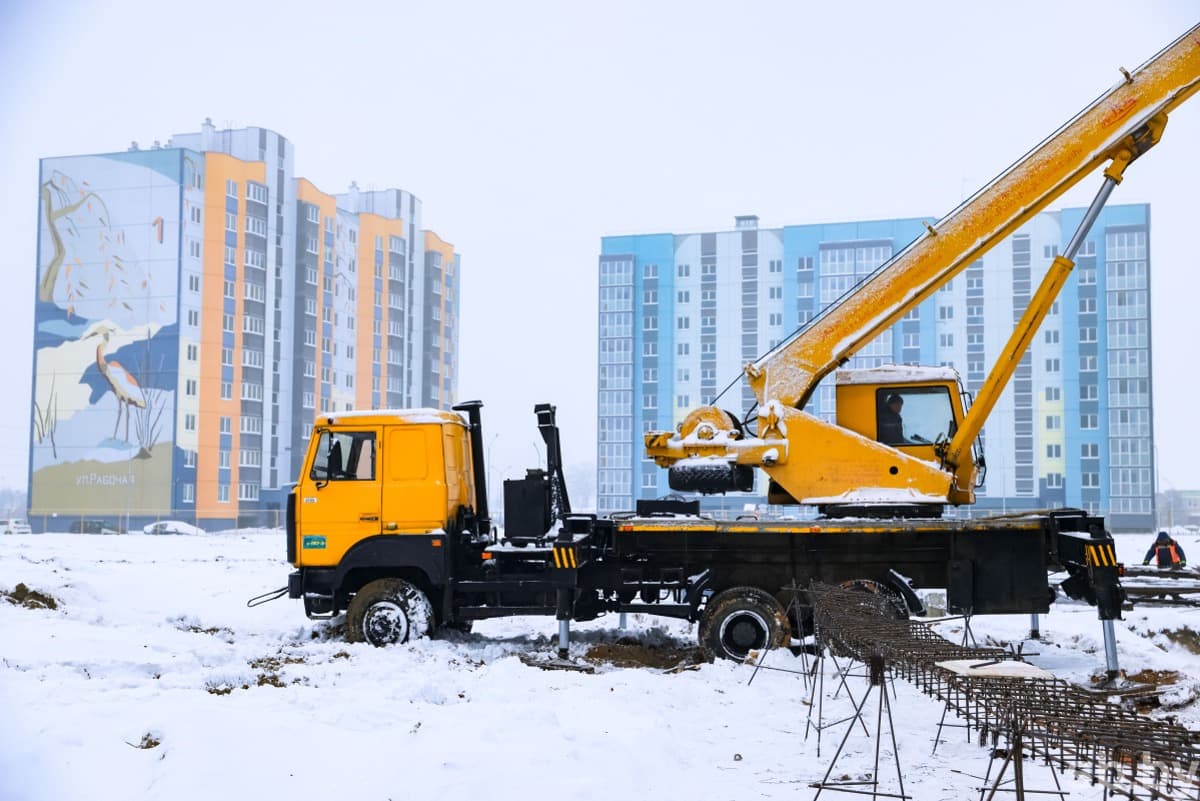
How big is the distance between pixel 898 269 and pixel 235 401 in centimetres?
6731

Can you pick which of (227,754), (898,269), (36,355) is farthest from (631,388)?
(227,754)

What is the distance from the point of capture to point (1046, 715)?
4.95 meters

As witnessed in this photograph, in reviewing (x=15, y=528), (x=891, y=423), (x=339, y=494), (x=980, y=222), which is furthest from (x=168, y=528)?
(x=980, y=222)

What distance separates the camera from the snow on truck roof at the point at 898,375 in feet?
43.0

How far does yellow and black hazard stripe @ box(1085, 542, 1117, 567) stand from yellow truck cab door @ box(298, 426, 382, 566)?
306 inches

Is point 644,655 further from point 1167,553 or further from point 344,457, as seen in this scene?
point 1167,553

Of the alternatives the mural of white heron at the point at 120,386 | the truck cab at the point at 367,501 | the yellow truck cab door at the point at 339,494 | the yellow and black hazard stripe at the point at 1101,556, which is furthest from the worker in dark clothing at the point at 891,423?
the mural of white heron at the point at 120,386

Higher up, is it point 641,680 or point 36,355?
point 36,355

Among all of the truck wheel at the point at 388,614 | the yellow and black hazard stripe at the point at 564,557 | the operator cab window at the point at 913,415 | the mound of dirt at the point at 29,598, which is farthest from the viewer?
the mound of dirt at the point at 29,598

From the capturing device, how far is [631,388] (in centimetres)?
8106

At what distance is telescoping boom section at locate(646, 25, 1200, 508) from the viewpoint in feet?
41.0

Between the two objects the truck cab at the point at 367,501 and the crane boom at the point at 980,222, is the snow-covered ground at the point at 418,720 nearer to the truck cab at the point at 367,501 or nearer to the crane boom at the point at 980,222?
the truck cab at the point at 367,501

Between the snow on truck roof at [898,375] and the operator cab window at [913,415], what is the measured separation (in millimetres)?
99

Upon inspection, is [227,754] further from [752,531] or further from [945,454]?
[945,454]
